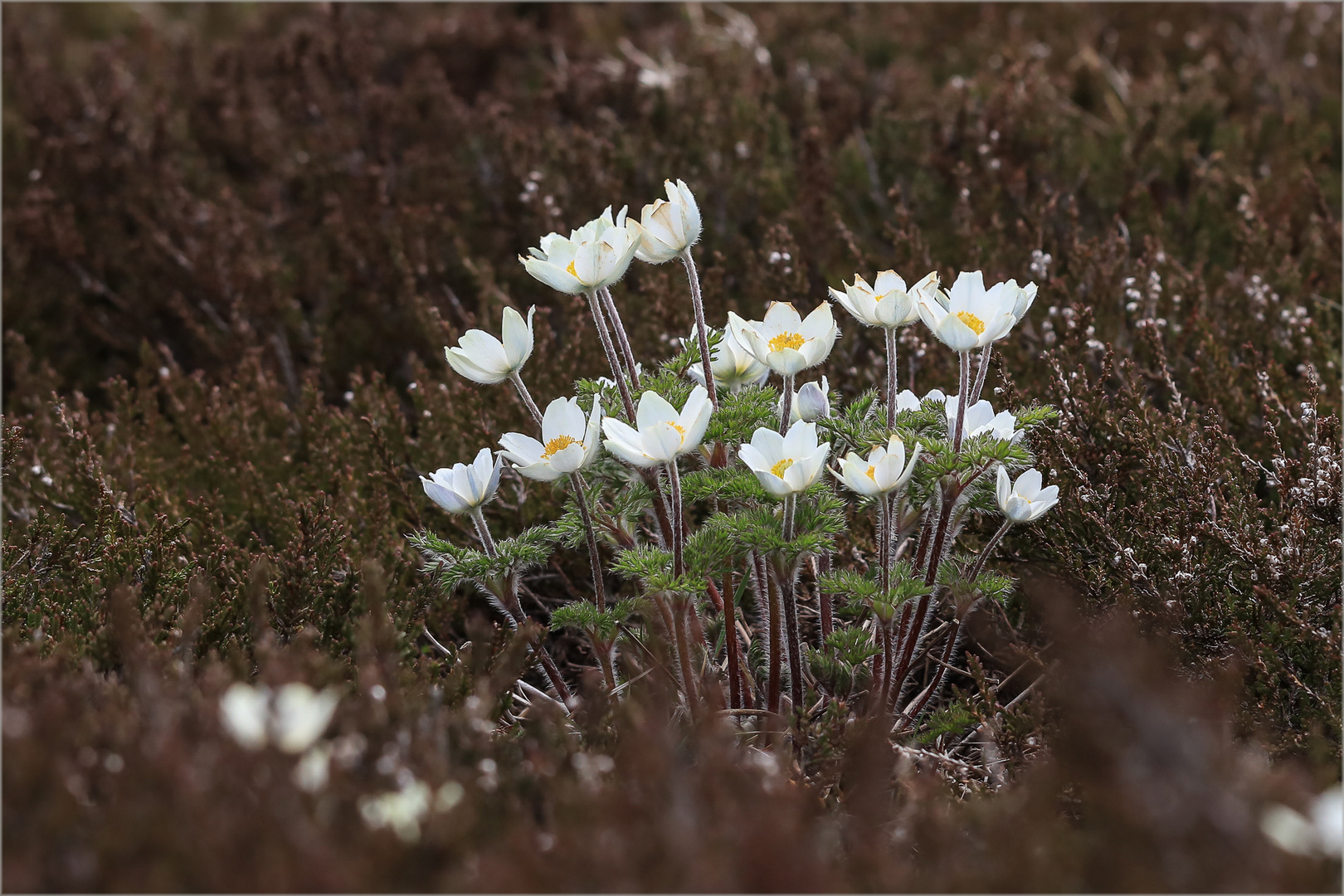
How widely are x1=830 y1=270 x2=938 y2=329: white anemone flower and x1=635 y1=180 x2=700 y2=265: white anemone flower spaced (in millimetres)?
289

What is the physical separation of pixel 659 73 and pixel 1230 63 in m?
3.18

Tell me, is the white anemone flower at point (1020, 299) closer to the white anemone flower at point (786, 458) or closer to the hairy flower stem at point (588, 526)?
the white anemone flower at point (786, 458)

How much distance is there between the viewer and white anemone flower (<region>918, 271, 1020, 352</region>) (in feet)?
5.61

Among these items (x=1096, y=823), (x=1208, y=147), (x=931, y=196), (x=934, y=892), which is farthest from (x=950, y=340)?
(x=1208, y=147)

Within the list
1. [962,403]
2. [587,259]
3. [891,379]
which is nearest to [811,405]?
[891,379]

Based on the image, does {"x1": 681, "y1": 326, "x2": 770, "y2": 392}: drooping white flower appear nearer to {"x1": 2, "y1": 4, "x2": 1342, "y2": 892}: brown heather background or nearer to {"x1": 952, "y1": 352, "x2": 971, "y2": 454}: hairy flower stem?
{"x1": 952, "y1": 352, "x2": 971, "y2": 454}: hairy flower stem

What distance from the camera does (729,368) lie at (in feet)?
6.63

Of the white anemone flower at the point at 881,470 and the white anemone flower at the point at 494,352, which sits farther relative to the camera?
the white anemone flower at the point at 494,352

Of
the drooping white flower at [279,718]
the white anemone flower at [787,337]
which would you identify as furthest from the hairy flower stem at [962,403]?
the drooping white flower at [279,718]

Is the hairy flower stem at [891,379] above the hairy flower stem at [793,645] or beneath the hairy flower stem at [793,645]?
above

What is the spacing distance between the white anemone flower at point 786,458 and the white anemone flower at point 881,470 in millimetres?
48

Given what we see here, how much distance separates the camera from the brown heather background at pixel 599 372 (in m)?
1.17

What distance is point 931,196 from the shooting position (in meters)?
4.18

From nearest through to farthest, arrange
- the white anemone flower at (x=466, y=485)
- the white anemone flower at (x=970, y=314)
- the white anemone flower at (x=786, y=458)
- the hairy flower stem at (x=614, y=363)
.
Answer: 1. the white anemone flower at (x=786, y=458)
2. the white anemone flower at (x=970, y=314)
3. the hairy flower stem at (x=614, y=363)
4. the white anemone flower at (x=466, y=485)
